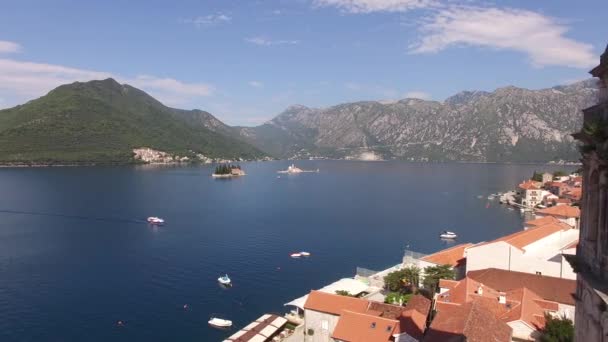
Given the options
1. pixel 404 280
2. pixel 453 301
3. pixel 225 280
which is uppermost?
pixel 453 301

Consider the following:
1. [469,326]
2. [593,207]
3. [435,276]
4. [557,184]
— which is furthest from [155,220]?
[557,184]

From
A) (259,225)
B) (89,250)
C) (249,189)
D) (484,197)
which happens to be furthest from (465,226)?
(249,189)

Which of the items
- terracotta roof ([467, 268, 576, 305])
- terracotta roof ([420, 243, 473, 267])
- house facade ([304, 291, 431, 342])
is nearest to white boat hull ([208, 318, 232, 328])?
house facade ([304, 291, 431, 342])

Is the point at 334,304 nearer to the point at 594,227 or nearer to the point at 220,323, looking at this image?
the point at 220,323

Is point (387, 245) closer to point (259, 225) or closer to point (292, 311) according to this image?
point (259, 225)

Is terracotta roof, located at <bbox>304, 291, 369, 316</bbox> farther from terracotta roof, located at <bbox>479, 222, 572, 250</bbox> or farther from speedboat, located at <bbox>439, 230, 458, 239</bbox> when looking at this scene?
speedboat, located at <bbox>439, 230, 458, 239</bbox>

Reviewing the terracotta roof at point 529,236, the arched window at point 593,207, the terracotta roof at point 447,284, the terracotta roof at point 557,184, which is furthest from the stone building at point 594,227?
the terracotta roof at point 557,184
